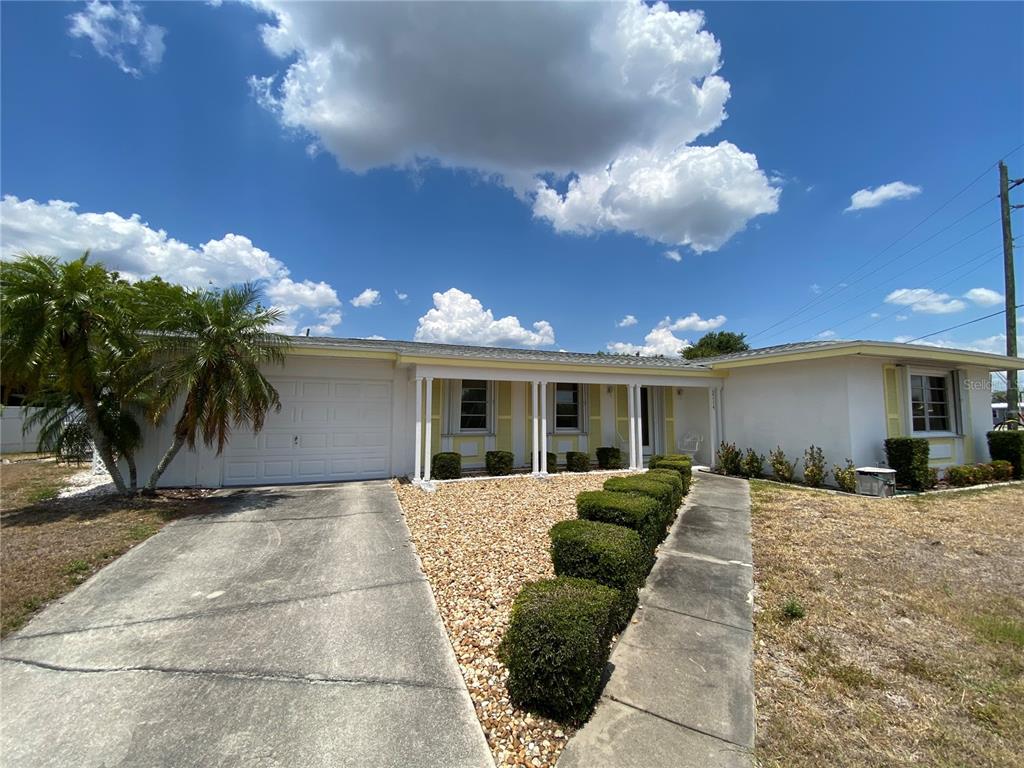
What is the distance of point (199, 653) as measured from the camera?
10.3 ft

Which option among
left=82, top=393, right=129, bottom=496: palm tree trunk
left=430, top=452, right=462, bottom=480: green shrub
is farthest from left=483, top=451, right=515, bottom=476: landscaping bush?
left=82, top=393, right=129, bottom=496: palm tree trunk

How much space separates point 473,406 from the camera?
11.9 m

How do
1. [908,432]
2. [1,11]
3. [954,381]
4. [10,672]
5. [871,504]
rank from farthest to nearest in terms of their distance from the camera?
[954,381]
[908,432]
[871,504]
[1,11]
[10,672]

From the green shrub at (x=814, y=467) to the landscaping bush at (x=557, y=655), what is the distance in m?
9.37

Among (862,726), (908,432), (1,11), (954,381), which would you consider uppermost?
(1,11)

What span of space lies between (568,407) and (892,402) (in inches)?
300

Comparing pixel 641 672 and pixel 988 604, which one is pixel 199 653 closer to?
pixel 641 672

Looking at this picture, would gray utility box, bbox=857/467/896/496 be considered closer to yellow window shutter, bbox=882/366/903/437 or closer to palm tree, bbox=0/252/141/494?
yellow window shutter, bbox=882/366/903/437

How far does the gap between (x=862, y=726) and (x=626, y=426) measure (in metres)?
11.0

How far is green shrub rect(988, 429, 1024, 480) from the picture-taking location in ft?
35.9

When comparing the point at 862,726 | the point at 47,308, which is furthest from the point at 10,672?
the point at 47,308

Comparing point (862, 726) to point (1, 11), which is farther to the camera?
point (1, 11)

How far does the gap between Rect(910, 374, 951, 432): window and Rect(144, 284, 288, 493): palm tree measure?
14.2 metres

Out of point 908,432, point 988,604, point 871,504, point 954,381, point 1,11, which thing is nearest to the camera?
point 988,604
